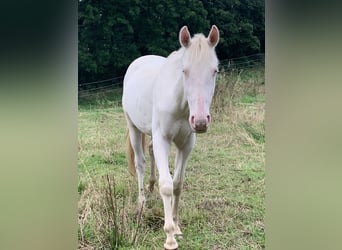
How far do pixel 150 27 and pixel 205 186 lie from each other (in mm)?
429

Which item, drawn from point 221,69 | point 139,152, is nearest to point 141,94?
point 139,152

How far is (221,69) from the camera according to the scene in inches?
39.4

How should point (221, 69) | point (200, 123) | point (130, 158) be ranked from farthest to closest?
point (130, 158) → point (221, 69) → point (200, 123)

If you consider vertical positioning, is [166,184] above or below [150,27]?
below

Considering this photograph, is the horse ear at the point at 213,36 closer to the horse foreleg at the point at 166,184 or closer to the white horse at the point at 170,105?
the white horse at the point at 170,105

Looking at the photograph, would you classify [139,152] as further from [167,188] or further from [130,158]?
[167,188]

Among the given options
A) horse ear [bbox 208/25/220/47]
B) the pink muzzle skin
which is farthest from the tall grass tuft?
horse ear [bbox 208/25/220/47]

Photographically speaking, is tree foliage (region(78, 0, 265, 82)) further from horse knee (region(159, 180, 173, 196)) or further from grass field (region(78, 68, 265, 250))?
horse knee (region(159, 180, 173, 196))

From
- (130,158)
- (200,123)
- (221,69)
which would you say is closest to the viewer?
(200,123)

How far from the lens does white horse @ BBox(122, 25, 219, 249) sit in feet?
3.00

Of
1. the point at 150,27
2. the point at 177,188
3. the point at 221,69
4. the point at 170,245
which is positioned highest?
the point at 150,27
